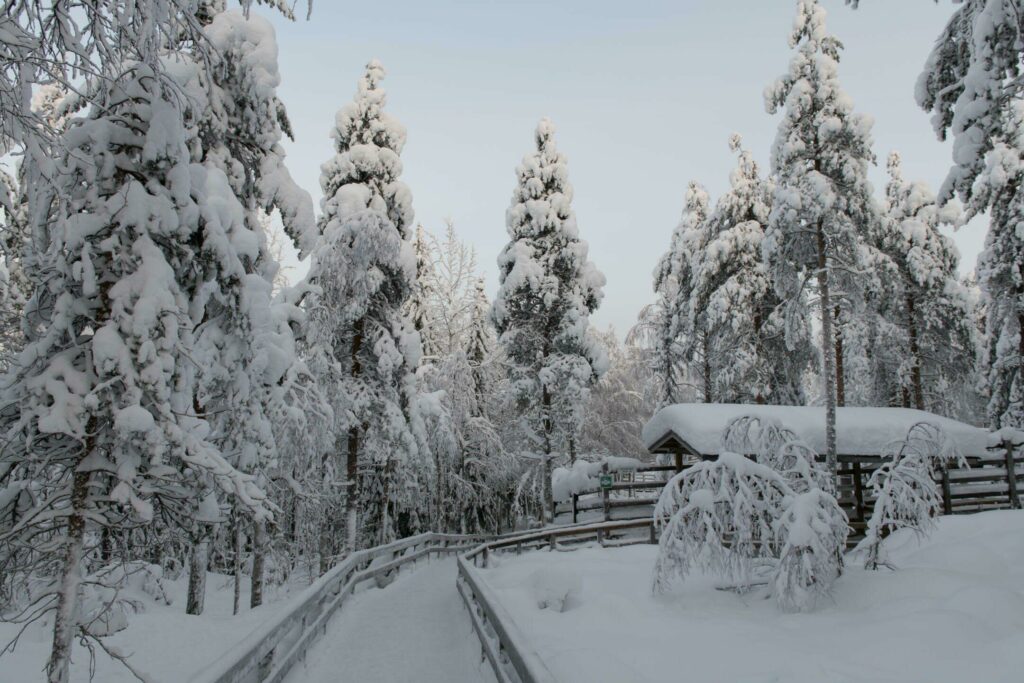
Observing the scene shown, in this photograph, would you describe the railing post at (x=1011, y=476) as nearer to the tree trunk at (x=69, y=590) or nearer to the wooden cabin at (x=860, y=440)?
the wooden cabin at (x=860, y=440)

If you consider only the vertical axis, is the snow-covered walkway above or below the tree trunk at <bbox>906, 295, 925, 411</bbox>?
below

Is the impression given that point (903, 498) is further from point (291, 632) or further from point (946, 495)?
point (291, 632)

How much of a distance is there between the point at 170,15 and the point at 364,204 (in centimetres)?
1352

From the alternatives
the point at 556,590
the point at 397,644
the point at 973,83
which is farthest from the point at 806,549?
the point at 973,83

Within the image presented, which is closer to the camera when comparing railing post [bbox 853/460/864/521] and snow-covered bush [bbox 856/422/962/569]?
snow-covered bush [bbox 856/422/962/569]

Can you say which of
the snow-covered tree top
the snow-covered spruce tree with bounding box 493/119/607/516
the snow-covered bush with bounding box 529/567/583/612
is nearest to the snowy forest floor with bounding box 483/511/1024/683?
the snow-covered bush with bounding box 529/567/583/612

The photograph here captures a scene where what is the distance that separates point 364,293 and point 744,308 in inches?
639

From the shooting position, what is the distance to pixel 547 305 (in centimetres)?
2550

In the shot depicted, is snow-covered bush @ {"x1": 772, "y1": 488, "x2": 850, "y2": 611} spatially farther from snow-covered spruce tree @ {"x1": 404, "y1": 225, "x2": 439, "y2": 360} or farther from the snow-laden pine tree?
snow-covered spruce tree @ {"x1": 404, "y1": 225, "x2": 439, "y2": 360}

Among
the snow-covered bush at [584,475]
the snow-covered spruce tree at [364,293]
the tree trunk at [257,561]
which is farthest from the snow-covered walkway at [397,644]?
the snow-covered bush at [584,475]

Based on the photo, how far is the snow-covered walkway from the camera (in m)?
7.82

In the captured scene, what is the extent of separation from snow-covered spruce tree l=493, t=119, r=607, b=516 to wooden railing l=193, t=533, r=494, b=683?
401 inches

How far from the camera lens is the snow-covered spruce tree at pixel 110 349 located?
6.43 meters

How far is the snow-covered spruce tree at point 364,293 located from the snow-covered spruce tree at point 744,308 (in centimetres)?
1374
